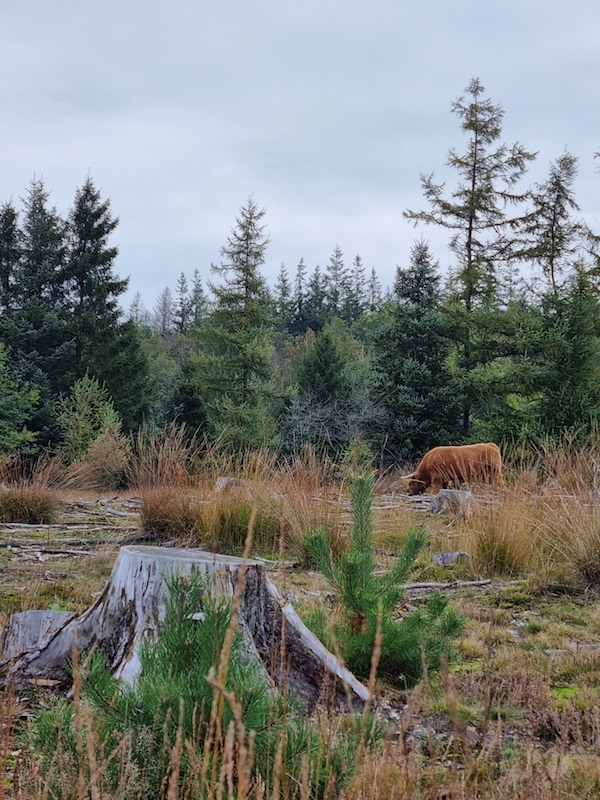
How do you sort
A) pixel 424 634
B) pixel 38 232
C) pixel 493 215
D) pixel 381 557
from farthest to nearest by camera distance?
pixel 38 232, pixel 493 215, pixel 381 557, pixel 424 634

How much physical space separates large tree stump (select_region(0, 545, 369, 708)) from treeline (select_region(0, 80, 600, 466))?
947 cm

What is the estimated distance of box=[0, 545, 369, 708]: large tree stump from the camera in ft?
8.75

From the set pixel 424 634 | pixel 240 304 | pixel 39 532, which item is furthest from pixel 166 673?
pixel 240 304

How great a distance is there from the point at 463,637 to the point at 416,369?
15.3 m

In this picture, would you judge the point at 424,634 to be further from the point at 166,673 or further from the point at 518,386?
the point at 518,386

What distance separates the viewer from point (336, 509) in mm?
5875

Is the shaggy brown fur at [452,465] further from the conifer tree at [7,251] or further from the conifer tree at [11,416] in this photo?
the conifer tree at [7,251]

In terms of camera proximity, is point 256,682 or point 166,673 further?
point 166,673

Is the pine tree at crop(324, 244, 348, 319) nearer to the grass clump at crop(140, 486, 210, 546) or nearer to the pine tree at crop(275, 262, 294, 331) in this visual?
the pine tree at crop(275, 262, 294, 331)

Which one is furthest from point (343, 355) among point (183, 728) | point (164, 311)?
point (164, 311)

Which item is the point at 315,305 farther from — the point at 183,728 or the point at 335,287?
the point at 183,728

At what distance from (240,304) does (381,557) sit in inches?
795

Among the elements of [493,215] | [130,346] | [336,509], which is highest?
[493,215]

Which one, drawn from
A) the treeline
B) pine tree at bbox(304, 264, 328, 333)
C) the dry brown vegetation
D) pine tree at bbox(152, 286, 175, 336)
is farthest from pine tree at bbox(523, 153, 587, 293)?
pine tree at bbox(152, 286, 175, 336)
